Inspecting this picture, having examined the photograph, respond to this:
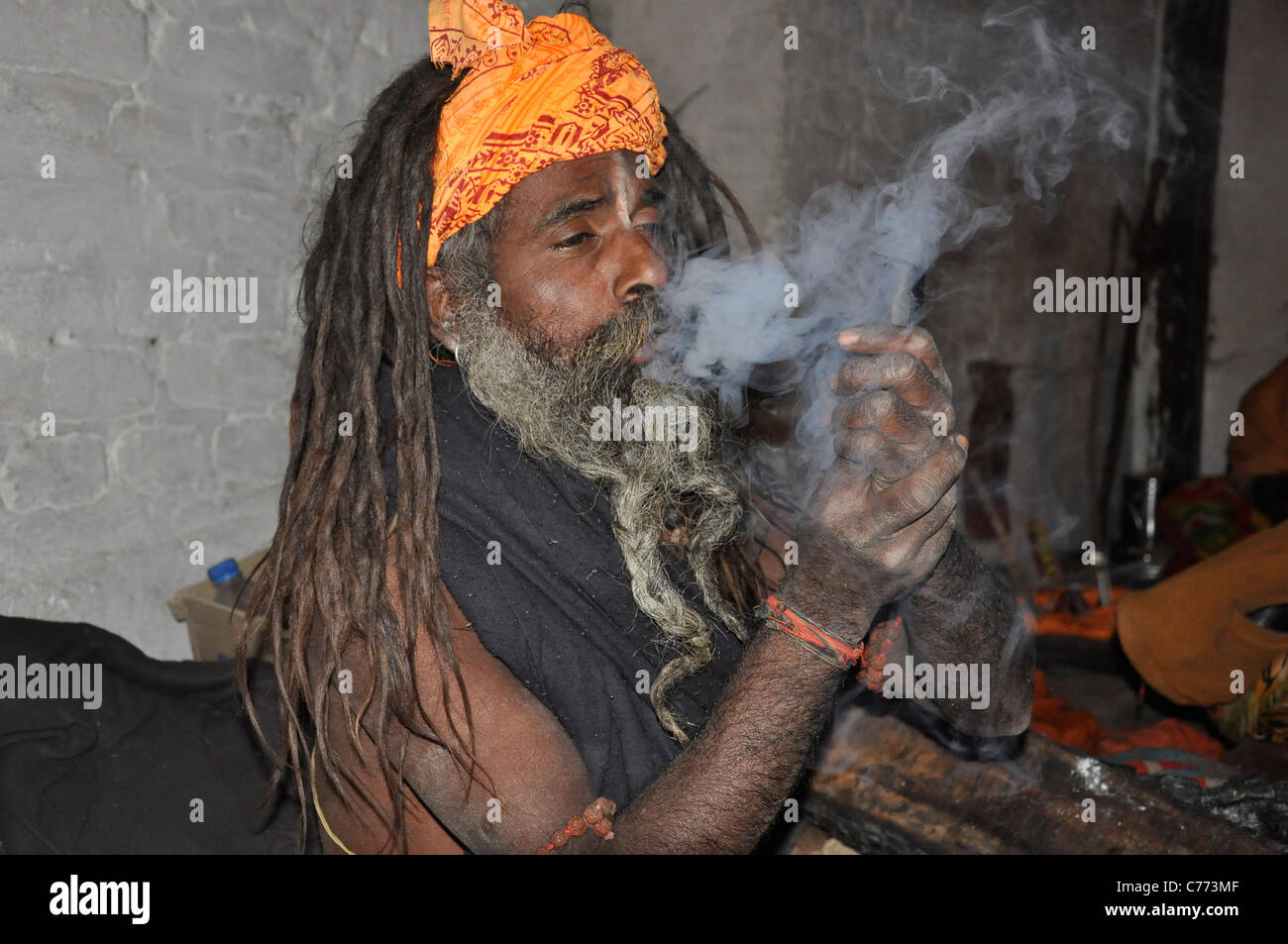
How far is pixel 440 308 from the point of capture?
91.0 inches

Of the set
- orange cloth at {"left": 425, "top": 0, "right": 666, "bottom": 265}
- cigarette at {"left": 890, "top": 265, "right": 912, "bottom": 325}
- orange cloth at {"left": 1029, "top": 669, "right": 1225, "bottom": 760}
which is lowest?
orange cloth at {"left": 1029, "top": 669, "right": 1225, "bottom": 760}

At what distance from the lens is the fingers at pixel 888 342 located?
5.14 ft

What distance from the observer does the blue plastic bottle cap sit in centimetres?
364

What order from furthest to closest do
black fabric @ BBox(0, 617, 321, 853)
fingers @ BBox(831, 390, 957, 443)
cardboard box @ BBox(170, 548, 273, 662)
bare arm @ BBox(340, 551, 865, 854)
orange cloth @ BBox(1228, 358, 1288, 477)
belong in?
orange cloth @ BBox(1228, 358, 1288, 477) → cardboard box @ BBox(170, 548, 273, 662) → black fabric @ BBox(0, 617, 321, 853) → bare arm @ BBox(340, 551, 865, 854) → fingers @ BBox(831, 390, 957, 443)

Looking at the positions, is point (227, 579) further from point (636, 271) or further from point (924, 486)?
point (924, 486)

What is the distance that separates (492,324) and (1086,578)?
483 centimetres

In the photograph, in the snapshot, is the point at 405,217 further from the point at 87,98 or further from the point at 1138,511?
the point at 1138,511

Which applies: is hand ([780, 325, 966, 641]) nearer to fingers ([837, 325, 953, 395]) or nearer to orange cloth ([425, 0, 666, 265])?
fingers ([837, 325, 953, 395])

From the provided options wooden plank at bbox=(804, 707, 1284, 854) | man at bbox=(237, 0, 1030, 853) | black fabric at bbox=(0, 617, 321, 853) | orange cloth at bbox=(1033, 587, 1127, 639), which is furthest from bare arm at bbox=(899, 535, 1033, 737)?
orange cloth at bbox=(1033, 587, 1127, 639)

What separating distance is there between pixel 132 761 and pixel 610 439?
1.65m

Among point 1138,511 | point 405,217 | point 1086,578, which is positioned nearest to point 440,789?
point 405,217

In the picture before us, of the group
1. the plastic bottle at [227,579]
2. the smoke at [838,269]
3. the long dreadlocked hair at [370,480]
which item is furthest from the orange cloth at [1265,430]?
the plastic bottle at [227,579]

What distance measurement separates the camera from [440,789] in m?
1.76

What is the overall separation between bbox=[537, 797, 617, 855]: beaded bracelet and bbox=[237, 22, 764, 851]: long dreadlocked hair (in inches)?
7.7
